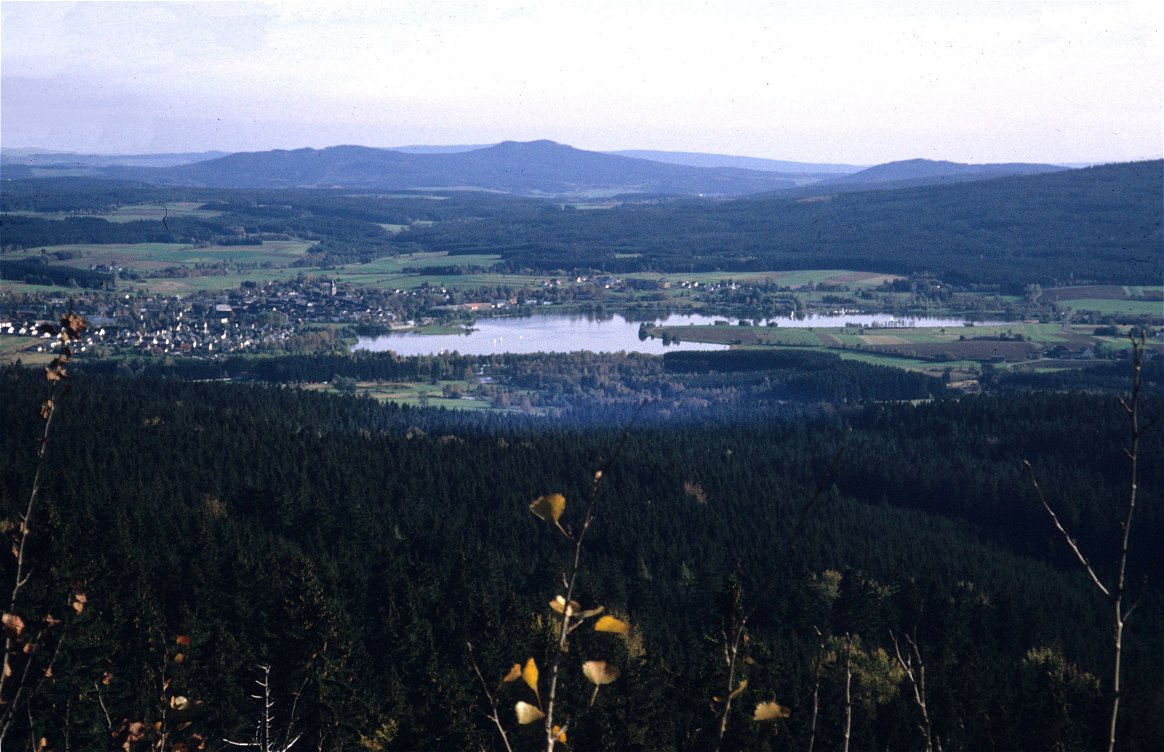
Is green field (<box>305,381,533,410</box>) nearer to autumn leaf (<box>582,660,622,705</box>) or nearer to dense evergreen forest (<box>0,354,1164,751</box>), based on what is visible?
dense evergreen forest (<box>0,354,1164,751</box>)

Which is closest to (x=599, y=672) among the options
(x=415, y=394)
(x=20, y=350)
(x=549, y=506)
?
(x=549, y=506)

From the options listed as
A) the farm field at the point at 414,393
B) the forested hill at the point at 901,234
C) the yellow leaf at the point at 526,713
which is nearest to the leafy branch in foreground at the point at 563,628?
the yellow leaf at the point at 526,713

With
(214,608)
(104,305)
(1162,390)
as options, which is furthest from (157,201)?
(214,608)

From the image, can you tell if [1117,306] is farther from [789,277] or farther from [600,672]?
[600,672]

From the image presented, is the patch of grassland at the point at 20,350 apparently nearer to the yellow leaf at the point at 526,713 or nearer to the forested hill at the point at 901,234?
the yellow leaf at the point at 526,713

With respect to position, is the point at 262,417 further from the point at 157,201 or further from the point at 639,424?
the point at 157,201
